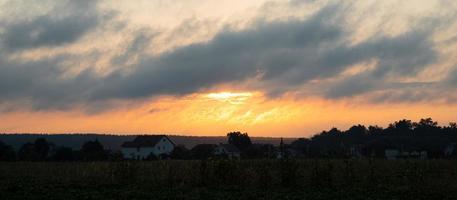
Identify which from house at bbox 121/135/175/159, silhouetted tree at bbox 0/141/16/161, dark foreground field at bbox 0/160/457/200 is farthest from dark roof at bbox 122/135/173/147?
dark foreground field at bbox 0/160/457/200

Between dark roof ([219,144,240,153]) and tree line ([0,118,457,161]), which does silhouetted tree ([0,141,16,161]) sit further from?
dark roof ([219,144,240,153])

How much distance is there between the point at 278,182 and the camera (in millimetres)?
26500

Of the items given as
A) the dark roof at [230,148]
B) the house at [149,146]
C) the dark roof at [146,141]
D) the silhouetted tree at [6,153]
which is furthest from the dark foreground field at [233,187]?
the dark roof at [146,141]

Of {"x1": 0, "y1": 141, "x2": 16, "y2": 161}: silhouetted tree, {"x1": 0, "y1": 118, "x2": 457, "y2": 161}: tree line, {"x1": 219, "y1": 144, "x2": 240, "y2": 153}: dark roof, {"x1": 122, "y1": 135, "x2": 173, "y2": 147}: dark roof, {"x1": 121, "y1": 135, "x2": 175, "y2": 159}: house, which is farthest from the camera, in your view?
{"x1": 122, "y1": 135, "x2": 173, "y2": 147}: dark roof

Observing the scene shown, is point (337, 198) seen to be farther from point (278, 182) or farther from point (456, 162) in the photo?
point (456, 162)

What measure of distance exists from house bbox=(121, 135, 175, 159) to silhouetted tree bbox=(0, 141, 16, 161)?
3599 cm


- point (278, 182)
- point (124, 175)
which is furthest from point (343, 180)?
point (124, 175)

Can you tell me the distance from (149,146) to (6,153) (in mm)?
40188

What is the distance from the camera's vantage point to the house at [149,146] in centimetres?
10925

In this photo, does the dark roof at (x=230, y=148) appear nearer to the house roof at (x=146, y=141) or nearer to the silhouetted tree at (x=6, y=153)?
the house roof at (x=146, y=141)

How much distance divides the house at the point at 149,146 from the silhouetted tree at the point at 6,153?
3599cm

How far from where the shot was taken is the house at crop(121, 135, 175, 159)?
109 m

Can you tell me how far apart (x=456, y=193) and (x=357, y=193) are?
13.5ft

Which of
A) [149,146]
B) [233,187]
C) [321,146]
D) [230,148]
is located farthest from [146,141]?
[233,187]
